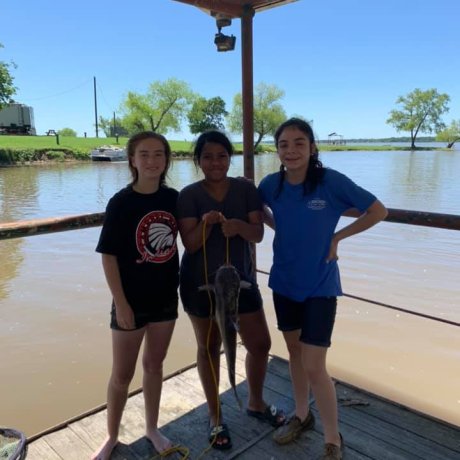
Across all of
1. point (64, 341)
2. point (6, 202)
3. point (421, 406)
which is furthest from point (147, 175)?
point (6, 202)

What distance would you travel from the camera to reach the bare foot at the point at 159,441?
253cm

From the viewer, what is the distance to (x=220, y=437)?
2.60 m

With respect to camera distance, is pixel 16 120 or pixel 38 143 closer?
pixel 38 143

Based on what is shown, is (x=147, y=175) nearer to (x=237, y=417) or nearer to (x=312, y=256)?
(x=312, y=256)

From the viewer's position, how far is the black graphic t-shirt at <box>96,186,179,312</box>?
2.24 m

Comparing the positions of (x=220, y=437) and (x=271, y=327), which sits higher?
(x=220, y=437)

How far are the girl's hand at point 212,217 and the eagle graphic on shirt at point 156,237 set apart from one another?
0.23 meters

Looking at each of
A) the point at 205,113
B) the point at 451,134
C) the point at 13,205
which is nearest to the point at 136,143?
the point at 13,205

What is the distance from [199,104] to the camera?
2633 inches

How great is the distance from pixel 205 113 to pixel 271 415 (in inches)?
2993

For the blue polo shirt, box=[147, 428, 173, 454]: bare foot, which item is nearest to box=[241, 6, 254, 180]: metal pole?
the blue polo shirt

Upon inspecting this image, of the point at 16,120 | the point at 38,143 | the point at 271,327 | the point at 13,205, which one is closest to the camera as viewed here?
the point at 271,327

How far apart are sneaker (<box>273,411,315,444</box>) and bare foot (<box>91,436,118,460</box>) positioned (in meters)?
0.97

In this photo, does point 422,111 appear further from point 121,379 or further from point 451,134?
point 121,379
